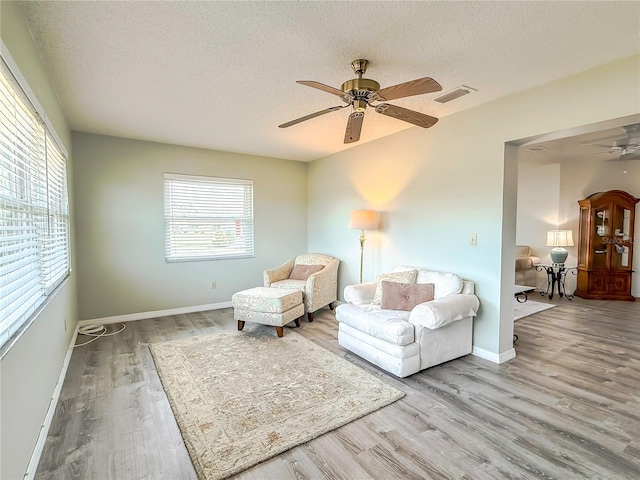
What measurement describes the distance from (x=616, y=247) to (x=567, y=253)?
2.62 ft

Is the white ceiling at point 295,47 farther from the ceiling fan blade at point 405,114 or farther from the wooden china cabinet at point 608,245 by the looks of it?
the wooden china cabinet at point 608,245

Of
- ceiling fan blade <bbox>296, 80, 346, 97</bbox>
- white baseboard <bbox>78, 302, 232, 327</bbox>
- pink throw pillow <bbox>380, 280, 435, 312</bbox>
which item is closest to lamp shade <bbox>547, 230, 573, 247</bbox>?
pink throw pillow <bbox>380, 280, 435, 312</bbox>

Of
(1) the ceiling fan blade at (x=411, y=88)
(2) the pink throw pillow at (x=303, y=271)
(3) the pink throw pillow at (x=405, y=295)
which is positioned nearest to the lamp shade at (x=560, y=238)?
(3) the pink throw pillow at (x=405, y=295)

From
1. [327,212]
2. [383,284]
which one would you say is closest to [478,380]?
[383,284]

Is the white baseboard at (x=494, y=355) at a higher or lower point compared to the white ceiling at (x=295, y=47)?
lower

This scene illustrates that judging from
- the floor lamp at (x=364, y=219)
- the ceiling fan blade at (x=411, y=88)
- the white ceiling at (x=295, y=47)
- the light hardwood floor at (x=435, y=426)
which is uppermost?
the white ceiling at (x=295, y=47)

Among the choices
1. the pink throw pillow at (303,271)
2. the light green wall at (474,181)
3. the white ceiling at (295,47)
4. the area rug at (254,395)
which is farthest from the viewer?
the pink throw pillow at (303,271)

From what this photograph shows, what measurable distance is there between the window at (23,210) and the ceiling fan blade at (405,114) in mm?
2184

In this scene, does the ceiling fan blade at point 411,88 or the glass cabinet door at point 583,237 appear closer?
the ceiling fan blade at point 411,88

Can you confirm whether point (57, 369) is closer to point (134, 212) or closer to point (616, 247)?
point (134, 212)

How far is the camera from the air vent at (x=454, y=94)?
2.87 meters

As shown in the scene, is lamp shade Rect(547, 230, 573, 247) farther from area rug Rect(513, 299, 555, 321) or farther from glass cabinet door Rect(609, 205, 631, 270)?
area rug Rect(513, 299, 555, 321)

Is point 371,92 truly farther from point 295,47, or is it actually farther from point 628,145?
point 628,145

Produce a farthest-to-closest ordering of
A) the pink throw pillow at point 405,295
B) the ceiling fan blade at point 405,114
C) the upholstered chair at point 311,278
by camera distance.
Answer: the upholstered chair at point 311,278, the pink throw pillow at point 405,295, the ceiling fan blade at point 405,114
